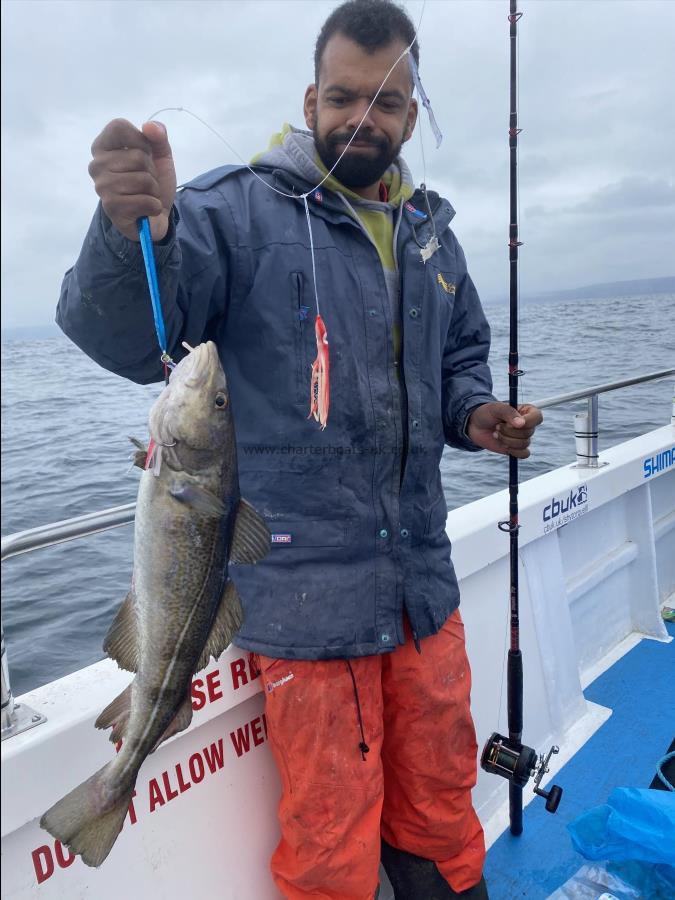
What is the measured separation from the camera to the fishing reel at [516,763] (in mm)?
2697

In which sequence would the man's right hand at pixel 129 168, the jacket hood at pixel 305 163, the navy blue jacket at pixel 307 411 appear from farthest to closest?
1. the jacket hood at pixel 305 163
2. the navy blue jacket at pixel 307 411
3. the man's right hand at pixel 129 168

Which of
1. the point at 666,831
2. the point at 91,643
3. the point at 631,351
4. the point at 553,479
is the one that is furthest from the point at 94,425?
the point at 631,351

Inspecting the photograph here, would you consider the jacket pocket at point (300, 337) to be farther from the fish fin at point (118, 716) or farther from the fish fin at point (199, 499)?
the fish fin at point (118, 716)

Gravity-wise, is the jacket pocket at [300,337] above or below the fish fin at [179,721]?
above

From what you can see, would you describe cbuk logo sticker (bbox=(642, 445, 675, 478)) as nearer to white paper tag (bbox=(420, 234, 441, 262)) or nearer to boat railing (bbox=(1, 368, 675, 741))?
white paper tag (bbox=(420, 234, 441, 262))

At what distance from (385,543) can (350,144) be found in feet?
3.90

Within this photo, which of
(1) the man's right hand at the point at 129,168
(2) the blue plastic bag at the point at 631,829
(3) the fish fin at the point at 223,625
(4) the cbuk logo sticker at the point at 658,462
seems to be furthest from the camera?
(4) the cbuk logo sticker at the point at 658,462

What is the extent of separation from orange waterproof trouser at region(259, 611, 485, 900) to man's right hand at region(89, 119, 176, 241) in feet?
4.17

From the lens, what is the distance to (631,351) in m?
18.1

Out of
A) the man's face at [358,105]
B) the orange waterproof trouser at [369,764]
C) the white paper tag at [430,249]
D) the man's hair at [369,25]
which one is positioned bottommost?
the orange waterproof trouser at [369,764]

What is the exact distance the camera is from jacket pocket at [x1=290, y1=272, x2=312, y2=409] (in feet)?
6.64

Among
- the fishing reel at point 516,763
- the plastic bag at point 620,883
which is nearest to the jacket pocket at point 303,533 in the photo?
the fishing reel at point 516,763

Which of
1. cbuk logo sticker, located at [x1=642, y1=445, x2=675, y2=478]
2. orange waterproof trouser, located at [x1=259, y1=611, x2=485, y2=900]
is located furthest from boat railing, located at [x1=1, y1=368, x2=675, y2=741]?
cbuk logo sticker, located at [x1=642, y1=445, x2=675, y2=478]

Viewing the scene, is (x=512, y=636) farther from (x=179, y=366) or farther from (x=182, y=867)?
(x=179, y=366)
